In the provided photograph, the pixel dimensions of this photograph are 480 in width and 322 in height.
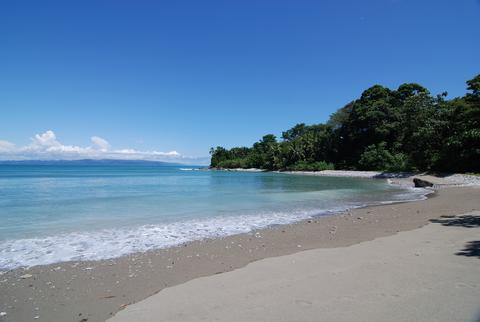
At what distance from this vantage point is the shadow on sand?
594cm

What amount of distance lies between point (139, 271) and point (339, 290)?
3.90 meters

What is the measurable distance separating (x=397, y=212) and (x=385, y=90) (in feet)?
197

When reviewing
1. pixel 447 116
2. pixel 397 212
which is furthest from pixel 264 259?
pixel 447 116

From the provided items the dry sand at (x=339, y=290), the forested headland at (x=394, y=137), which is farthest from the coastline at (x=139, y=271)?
the forested headland at (x=394, y=137)

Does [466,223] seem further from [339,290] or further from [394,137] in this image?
[394,137]

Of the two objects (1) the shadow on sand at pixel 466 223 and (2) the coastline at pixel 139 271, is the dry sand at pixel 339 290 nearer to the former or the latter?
(1) the shadow on sand at pixel 466 223

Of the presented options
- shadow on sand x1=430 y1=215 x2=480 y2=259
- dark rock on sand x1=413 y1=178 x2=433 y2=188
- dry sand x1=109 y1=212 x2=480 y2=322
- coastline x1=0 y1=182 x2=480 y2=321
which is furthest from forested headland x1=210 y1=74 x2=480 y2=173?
dry sand x1=109 y1=212 x2=480 y2=322

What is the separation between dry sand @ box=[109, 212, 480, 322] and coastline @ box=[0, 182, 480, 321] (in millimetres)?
622

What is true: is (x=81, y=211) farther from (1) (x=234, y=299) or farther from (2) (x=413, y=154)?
(2) (x=413, y=154)

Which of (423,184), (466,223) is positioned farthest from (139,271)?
(423,184)

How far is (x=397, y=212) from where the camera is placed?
12719 millimetres

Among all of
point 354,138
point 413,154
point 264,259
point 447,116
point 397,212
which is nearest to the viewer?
point 264,259

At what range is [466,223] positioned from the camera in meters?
9.16

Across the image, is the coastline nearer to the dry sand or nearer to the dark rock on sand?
the dry sand
